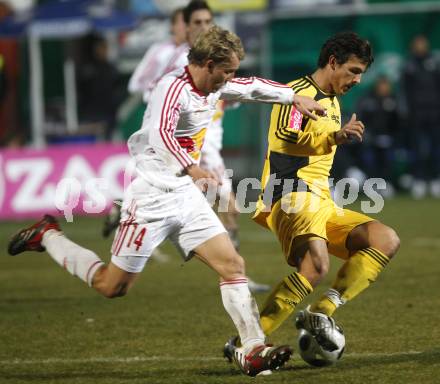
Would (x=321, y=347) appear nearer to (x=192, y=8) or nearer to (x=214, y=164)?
(x=214, y=164)

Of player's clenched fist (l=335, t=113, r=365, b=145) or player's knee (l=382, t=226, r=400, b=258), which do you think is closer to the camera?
player's clenched fist (l=335, t=113, r=365, b=145)

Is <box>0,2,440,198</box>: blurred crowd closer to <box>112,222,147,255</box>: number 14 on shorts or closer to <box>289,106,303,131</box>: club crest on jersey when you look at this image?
<box>289,106,303,131</box>: club crest on jersey

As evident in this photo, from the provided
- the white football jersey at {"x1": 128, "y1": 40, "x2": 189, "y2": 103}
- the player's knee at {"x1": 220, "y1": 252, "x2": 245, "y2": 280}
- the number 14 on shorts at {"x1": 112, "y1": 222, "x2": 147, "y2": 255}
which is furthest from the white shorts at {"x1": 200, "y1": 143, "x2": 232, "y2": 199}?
the player's knee at {"x1": 220, "y1": 252, "x2": 245, "y2": 280}

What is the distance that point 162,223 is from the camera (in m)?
6.78

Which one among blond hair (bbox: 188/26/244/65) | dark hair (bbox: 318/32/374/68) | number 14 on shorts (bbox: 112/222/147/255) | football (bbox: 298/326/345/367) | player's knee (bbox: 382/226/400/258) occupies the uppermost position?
blond hair (bbox: 188/26/244/65)

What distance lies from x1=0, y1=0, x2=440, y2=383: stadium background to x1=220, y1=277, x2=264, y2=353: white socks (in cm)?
27

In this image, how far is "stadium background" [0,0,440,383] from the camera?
7.07 meters

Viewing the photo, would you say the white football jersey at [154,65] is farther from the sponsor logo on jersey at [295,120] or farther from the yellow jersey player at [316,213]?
the sponsor logo on jersey at [295,120]

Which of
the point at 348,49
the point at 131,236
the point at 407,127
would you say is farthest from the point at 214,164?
the point at 407,127

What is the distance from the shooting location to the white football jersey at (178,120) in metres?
6.49

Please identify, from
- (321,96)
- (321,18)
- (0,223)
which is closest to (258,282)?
(321,96)

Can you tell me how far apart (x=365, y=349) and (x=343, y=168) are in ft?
43.7

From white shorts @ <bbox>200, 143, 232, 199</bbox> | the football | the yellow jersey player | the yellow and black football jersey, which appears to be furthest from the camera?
white shorts @ <bbox>200, 143, 232, 199</bbox>

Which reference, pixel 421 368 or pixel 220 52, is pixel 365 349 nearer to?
pixel 421 368
